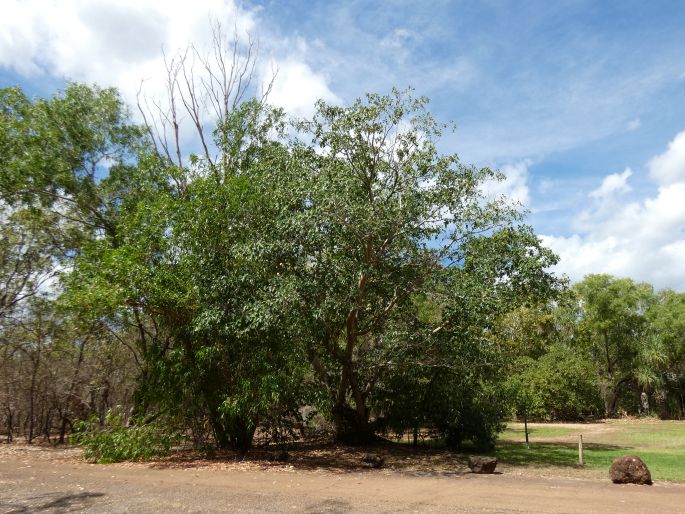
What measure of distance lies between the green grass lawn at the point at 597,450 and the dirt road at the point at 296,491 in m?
3.02

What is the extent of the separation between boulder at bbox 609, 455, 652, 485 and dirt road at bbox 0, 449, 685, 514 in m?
0.26

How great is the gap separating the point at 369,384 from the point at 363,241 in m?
6.36

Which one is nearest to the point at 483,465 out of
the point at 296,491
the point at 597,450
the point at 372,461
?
the point at 372,461

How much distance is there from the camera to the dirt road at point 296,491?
346 inches

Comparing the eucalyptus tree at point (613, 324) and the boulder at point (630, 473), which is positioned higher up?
the eucalyptus tree at point (613, 324)

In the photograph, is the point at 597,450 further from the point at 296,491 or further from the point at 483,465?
the point at 296,491

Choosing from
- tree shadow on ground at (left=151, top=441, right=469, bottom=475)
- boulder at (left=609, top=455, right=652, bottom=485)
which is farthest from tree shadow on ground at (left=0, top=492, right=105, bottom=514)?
boulder at (left=609, top=455, right=652, bottom=485)

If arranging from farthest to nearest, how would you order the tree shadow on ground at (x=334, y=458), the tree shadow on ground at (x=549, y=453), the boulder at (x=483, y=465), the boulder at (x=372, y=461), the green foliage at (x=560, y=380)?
the green foliage at (x=560, y=380), the tree shadow on ground at (x=549, y=453), the boulder at (x=372, y=461), the tree shadow on ground at (x=334, y=458), the boulder at (x=483, y=465)

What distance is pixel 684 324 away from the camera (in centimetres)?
4084

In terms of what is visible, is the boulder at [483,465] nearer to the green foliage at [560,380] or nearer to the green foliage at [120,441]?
the green foliage at [120,441]

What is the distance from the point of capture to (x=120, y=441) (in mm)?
13898

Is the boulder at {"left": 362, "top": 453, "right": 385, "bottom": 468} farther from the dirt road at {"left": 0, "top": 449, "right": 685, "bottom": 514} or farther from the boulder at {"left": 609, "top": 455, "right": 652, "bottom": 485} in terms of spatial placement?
the boulder at {"left": 609, "top": 455, "right": 652, "bottom": 485}

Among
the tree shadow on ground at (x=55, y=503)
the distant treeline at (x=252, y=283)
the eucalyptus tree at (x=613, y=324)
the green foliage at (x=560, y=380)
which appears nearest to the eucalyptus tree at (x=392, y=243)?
the distant treeline at (x=252, y=283)

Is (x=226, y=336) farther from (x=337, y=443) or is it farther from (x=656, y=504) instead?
(x=656, y=504)
